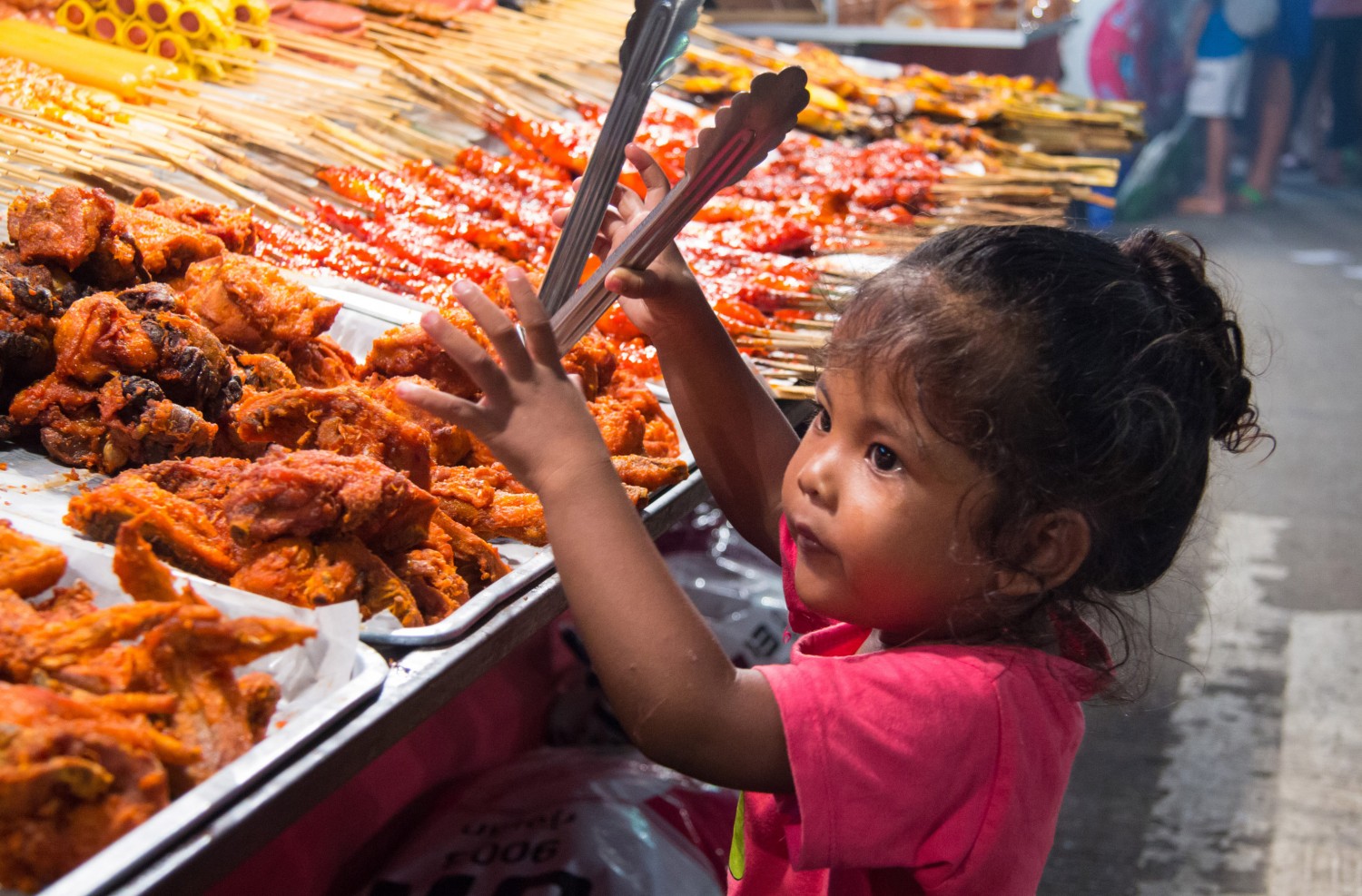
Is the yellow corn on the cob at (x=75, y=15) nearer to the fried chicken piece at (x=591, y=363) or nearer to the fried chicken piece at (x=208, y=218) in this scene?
the fried chicken piece at (x=208, y=218)

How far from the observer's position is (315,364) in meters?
1.87

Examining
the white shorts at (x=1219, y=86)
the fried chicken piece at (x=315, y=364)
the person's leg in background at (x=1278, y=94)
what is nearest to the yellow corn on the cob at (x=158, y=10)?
the fried chicken piece at (x=315, y=364)

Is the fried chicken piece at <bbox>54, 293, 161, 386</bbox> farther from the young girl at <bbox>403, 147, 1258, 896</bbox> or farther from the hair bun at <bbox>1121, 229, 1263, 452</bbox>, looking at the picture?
the hair bun at <bbox>1121, 229, 1263, 452</bbox>

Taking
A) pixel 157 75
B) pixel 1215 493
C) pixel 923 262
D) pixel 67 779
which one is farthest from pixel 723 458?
pixel 1215 493

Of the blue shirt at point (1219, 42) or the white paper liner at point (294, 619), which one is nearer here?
the white paper liner at point (294, 619)

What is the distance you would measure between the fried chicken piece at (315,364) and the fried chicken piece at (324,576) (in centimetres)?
56

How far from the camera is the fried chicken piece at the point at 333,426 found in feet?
5.08

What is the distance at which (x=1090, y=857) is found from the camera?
3.12 metres

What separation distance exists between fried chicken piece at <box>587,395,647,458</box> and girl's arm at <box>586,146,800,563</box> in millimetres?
95

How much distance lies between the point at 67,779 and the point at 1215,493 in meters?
5.25

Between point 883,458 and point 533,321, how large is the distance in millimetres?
448

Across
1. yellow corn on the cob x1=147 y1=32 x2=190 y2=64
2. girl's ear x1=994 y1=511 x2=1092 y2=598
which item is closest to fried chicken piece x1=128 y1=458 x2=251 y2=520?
girl's ear x1=994 y1=511 x2=1092 y2=598

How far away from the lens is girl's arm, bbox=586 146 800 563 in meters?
1.76

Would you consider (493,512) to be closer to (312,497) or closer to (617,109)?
(312,497)
